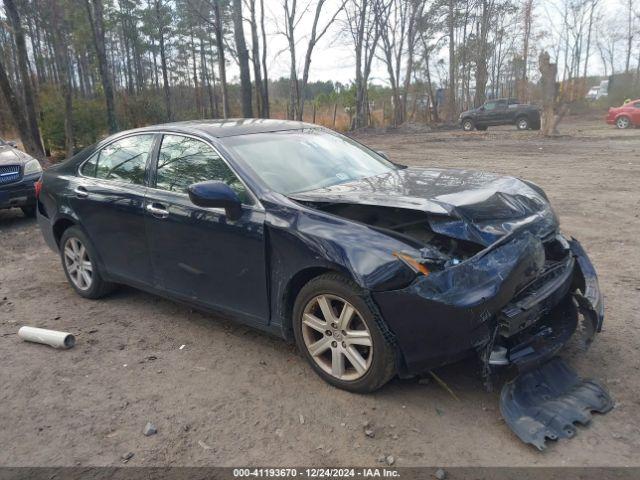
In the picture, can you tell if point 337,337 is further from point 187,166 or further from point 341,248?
point 187,166

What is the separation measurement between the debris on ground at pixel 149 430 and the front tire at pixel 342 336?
3.26 feet

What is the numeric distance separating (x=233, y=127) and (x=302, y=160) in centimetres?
70

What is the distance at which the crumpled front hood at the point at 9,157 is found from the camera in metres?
8.60

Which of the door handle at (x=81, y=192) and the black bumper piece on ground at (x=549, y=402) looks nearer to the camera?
the black bumper piece on ground at (x=549, y=402)

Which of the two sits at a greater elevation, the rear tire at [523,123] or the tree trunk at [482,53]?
the tree trunk at [482,53]

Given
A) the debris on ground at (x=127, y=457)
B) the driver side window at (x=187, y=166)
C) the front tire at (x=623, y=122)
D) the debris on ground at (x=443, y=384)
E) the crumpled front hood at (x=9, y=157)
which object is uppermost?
the driver side window at (x=187, y=166)

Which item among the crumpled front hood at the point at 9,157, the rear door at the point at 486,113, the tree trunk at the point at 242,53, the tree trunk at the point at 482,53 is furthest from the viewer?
the tree trunk at the point at 482,53

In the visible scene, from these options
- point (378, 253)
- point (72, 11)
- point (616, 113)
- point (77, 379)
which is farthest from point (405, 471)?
point (72, 11)

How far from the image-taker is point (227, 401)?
129 inches

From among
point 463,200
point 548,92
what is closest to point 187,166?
point 463,200

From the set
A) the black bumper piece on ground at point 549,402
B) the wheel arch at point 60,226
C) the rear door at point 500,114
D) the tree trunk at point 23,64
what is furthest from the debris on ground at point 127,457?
the rear door at point 500,114

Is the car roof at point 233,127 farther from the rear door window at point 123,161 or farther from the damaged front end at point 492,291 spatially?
the damaged front end at point 492,291

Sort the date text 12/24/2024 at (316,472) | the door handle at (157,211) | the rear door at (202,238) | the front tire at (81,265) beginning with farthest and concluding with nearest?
the front tire at (81,265)
the door handle at (157,211)
the rear door at (202,238)
the date text 12/24/2024 at (316,472)

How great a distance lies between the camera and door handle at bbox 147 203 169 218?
4045 millimetres
